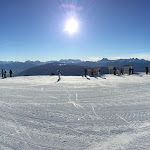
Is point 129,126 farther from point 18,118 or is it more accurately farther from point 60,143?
point 18,118

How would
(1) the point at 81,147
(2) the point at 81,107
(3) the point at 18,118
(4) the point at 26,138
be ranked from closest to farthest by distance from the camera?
(1) the point at 81,147
(4) the point at 26,138
(3) the point at 18,118
(2) the point at 81,107

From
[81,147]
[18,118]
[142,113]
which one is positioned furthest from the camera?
[142,113]

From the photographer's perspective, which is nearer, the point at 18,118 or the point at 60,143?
the point at 60,143

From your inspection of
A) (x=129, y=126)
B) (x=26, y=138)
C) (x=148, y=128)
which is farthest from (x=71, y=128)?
(x=148, y=128)

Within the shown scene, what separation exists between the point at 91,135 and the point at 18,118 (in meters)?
2.64

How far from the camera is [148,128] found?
3.99 metres

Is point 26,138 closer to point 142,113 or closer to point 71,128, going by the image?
point 71,128

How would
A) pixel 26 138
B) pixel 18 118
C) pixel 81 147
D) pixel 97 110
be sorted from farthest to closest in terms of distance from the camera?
pixel 97 110
pixel 18 118
pixel 26 138
pixel 81 147

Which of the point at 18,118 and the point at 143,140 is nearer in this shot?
the point at 143,140

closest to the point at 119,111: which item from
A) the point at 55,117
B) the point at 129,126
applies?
the point at 129,126

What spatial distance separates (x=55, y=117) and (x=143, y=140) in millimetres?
2833

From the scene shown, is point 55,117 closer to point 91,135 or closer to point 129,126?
point 91,135

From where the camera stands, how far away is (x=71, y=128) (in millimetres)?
4059

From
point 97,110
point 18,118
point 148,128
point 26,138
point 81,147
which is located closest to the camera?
point 81,147
